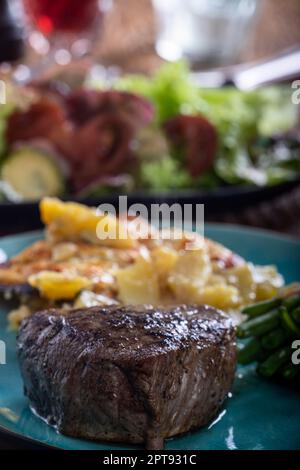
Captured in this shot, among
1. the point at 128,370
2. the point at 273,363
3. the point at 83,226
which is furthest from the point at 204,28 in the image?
the point at 128,370

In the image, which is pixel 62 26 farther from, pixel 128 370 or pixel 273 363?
pixel 128 370

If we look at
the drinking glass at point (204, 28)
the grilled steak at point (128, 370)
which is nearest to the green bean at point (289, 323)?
the grilled steak at point (128, 370)

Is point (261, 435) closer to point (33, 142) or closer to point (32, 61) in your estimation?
point (33, 142)

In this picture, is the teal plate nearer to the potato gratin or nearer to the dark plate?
the potato gratin
